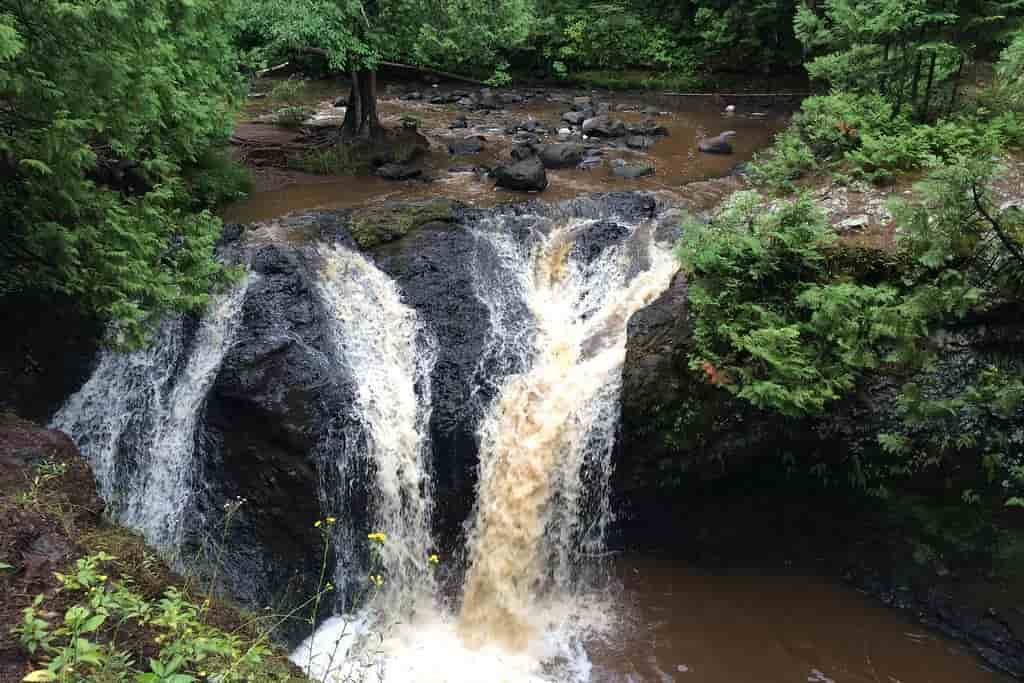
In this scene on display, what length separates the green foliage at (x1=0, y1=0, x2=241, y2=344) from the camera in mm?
6270

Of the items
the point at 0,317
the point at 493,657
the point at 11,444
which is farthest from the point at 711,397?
the point at 0,317

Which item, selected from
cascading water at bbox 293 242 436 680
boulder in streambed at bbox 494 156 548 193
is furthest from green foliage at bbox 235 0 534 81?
cascading water at bbox 293 242 436 680

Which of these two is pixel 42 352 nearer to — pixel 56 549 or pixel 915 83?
pixel 56 549

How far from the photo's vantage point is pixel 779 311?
849cm

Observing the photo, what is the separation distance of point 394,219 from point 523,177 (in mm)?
2967

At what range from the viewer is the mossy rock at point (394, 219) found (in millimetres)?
10609

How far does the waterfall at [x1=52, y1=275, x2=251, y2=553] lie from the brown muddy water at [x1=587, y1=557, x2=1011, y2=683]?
16.7 ft

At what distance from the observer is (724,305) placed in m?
8.59

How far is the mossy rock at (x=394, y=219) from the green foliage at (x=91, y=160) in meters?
2.13

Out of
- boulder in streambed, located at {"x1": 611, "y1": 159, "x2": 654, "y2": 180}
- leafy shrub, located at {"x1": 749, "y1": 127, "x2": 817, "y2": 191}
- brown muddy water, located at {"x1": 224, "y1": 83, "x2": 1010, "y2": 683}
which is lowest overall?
brown muddy water, located at {"x1": 224, "y1": 83, "x2": 1010, "y2": 683}

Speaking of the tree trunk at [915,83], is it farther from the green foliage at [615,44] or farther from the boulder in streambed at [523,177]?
the green foliage at [615,44]

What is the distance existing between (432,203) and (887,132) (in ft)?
22.8

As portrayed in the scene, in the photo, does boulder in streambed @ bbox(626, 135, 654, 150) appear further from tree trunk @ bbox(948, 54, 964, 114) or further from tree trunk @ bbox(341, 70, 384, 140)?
tree trunk @ bbox(948, 54, 964, 114)

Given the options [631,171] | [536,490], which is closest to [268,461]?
[536,490]
